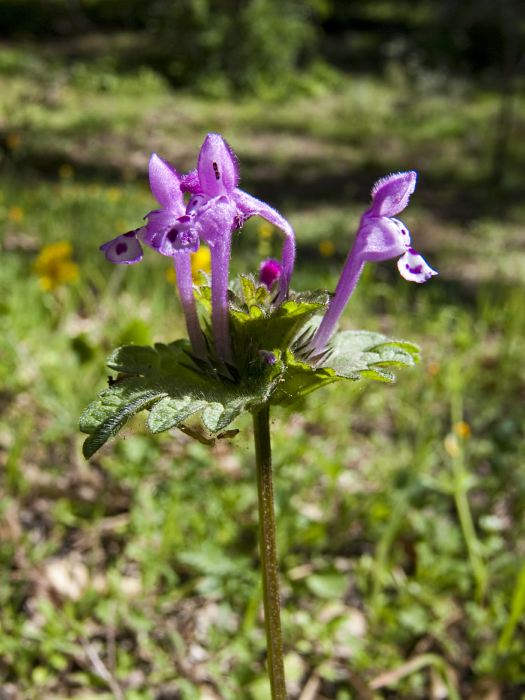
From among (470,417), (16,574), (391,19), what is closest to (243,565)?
(16,574)

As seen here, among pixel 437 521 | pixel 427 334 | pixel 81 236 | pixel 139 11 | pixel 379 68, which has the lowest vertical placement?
pixel 437 521

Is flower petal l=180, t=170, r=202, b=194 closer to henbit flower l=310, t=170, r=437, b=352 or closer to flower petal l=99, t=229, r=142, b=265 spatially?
flower petal l=99, t=229, r=142, b=265

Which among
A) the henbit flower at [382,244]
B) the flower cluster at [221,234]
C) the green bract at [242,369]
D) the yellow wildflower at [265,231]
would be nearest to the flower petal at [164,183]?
the flower cluster at [221,234]

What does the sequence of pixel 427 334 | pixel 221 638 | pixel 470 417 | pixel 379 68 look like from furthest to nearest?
pixel 379 68
pixel 427 334
pixel 470 417
pixel 221 638

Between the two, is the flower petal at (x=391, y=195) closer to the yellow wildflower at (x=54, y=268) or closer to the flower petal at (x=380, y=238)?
the flower petal at (x=380, y=238)

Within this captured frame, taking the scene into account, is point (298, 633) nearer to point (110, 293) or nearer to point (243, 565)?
point (243, 565)

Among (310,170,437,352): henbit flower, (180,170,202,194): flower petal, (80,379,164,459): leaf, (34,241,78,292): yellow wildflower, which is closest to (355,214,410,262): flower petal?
(310,170,437,352): henbit flower
